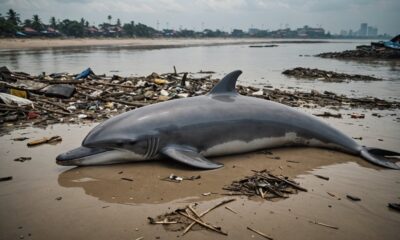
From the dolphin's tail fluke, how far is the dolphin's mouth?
4.71 metres

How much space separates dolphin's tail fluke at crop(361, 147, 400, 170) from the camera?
5383mm

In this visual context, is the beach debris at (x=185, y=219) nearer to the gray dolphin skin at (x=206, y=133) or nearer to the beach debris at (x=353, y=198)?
the gray dolphin skin at (x=206, y=133)

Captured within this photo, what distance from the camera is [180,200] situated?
162 inches

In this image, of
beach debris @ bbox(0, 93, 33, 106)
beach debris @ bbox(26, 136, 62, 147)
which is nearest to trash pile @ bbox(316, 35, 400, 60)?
beach debris @ bbox(0, 93, 33, 106)

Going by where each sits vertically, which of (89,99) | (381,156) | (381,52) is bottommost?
(381,156)

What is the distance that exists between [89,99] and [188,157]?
6.84 metres

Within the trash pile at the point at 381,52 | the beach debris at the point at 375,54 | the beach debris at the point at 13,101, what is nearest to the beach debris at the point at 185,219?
the beach debris at the point at 13,101

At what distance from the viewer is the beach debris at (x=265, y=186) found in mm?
4293

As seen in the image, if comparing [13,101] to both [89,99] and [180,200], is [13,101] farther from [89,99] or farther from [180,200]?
[180,200]

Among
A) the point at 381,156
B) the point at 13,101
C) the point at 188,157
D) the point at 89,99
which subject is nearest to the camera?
the point at 188,157

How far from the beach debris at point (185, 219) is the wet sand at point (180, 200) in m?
0.08

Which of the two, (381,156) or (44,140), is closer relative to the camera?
(381,156)

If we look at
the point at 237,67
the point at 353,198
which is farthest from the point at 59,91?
the point at 237,67

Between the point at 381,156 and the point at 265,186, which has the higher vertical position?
the point at 381,156
